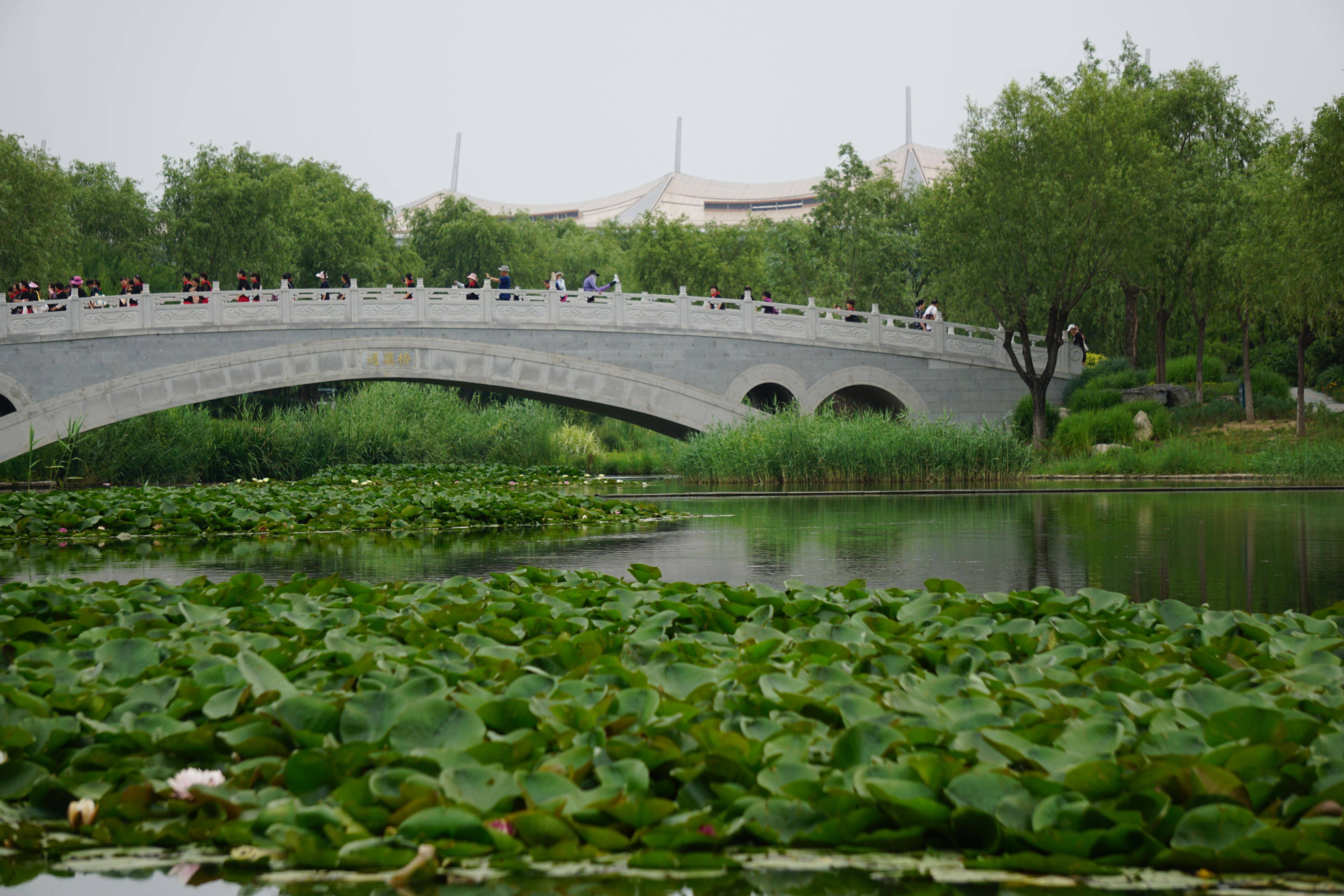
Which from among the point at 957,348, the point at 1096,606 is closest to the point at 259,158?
the point at 957,348

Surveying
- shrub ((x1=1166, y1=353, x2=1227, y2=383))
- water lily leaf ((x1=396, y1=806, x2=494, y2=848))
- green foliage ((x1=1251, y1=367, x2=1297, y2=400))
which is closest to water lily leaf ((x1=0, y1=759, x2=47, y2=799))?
water lily leaf ((x1=396, y1=806, x2=494, y2=848))

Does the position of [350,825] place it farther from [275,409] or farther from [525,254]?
[525,254]

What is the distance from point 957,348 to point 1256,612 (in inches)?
934

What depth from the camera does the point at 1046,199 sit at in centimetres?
2248

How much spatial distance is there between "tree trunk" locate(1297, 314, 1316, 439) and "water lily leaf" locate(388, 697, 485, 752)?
70.9 ft

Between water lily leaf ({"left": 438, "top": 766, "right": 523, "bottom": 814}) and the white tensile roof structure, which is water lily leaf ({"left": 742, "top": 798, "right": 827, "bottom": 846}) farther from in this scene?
the white tensile roof structure

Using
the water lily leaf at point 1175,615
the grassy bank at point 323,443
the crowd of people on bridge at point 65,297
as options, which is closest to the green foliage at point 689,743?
the water lily leaf at point 1175,615

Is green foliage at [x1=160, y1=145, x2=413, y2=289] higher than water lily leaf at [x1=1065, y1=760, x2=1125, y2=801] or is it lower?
higher

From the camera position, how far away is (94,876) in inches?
72.5

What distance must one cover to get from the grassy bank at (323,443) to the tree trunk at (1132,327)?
1224 centimetres

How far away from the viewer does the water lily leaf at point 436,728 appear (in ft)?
7.25

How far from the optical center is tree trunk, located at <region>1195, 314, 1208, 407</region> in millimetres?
23750

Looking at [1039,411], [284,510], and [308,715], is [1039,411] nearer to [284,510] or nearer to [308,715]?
[284,510]

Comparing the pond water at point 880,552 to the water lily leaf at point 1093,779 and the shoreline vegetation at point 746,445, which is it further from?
the shoreline vegetation at point 746,445
